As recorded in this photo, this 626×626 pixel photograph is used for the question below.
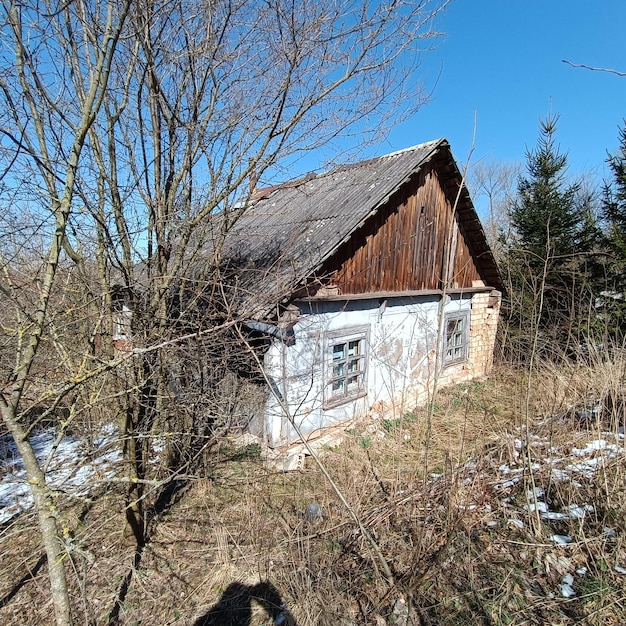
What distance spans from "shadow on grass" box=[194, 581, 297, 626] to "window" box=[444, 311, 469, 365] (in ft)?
23.5

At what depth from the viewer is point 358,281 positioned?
21.2 feet

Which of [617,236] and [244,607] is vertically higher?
[617,236]

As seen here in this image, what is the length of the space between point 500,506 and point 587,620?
3.47ft

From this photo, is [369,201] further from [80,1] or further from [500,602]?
[500,602]

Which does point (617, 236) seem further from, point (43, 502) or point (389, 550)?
point (43, 502)

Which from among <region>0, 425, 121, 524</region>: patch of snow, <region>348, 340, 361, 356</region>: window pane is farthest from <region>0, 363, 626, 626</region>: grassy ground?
<region>348, 340, 361, 356</region>: window pane

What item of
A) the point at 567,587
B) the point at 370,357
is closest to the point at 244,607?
the point at 567,587

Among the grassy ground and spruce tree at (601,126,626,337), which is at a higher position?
spruce tree at (601,126,626,337)

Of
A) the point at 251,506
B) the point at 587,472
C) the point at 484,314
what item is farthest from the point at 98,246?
the point at 484,314

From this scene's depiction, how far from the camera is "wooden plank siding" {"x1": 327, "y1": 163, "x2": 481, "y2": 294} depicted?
6.37m

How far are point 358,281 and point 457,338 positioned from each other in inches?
173

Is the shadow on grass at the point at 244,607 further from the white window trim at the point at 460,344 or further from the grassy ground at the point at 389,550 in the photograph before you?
the white window trim at the point at 460,344

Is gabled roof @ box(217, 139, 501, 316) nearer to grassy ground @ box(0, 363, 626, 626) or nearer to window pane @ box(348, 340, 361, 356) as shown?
window pane @ box(348, 340, 361, 356)

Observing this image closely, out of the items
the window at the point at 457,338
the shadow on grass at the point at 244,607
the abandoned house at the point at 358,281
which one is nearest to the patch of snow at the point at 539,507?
the abandoned house at the point at 358,281
